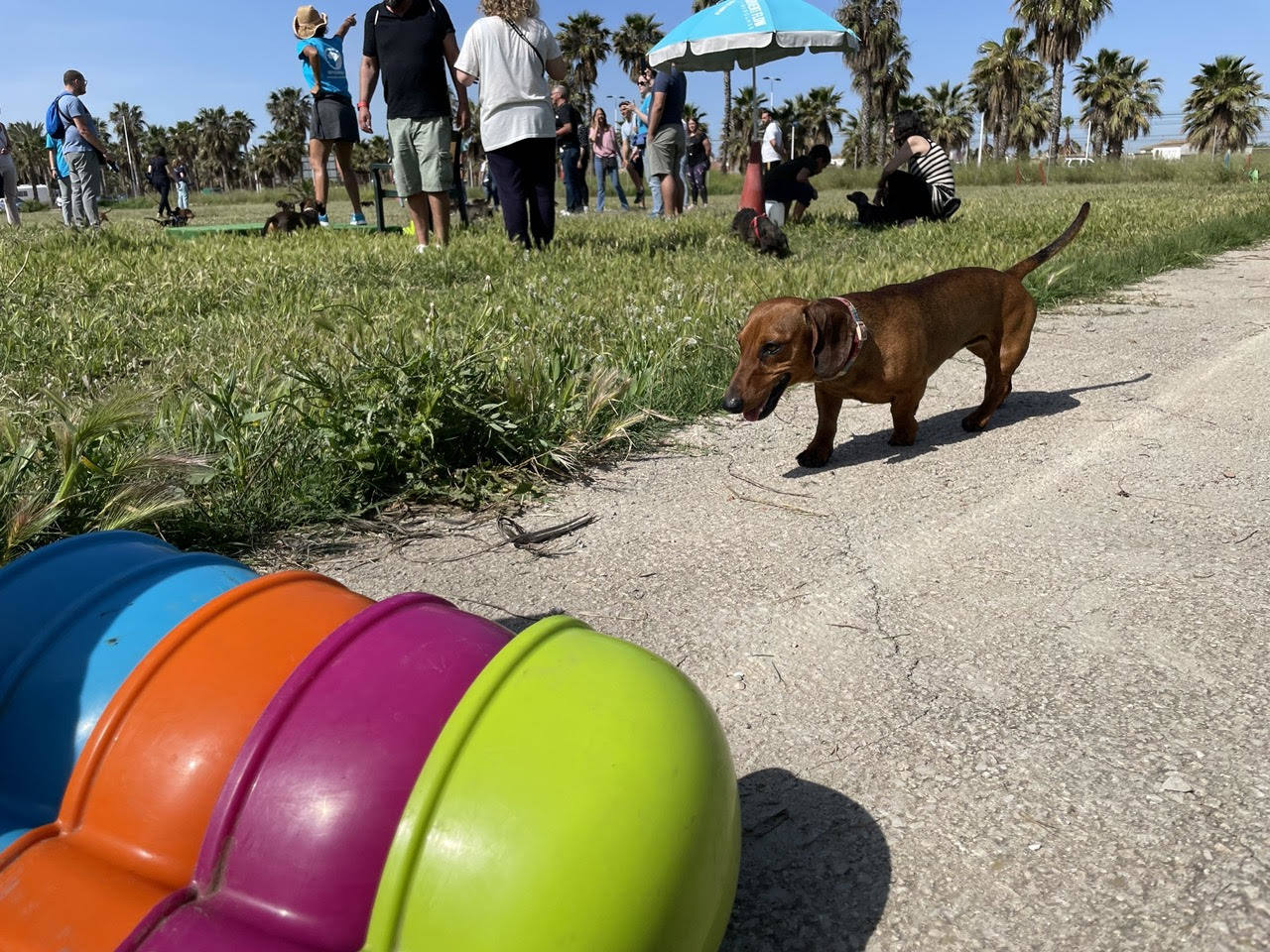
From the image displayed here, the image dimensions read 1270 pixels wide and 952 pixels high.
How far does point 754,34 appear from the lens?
1099 cm

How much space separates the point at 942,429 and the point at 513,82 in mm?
4443

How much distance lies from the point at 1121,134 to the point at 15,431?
73.6m

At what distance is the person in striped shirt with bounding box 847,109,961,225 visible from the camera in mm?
10938

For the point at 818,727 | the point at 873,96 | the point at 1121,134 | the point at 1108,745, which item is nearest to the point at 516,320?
the point at 818,727

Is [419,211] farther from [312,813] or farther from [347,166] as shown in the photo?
[312,813]

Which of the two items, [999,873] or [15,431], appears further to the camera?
[15,431]

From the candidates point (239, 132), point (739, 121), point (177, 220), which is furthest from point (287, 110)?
point (177, 220)

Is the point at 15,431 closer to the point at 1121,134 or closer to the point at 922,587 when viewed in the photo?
the point at 922,587

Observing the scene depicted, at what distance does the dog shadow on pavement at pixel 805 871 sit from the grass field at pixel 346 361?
5.60 ft

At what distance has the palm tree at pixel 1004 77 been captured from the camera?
2461 inches

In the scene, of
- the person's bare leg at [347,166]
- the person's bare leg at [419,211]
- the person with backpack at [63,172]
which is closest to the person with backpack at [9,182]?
the person with backpack at [63,172]

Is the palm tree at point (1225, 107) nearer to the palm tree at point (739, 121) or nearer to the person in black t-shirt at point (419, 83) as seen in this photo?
the palm tree at point (739, 121)

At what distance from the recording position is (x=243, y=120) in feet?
333

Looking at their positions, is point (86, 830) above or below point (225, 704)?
below
